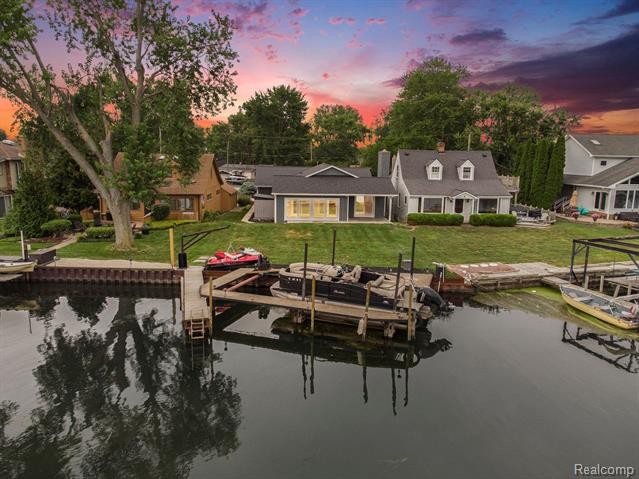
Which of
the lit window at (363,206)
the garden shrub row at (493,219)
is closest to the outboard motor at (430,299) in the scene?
the garden shrub row at (493,219)

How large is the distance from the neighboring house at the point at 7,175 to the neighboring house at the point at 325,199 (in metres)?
22.5

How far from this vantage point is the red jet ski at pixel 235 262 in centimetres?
2541

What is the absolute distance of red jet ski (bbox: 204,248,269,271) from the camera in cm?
2541

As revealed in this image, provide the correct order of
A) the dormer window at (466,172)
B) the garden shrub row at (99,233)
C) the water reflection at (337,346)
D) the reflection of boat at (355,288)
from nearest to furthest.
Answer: the water reflection at (337,346) < the reflection of boat at (355,288) < the garden shrub row at (99,233) < the dormer window at (466,172)

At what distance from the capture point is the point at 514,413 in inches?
527

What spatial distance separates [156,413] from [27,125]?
27250mm

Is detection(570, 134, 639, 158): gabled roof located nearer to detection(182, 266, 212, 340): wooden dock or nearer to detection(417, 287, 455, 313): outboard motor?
detection(417, 287, 455, 313): outboard motor

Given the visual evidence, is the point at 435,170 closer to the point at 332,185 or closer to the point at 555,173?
the point at 332,185

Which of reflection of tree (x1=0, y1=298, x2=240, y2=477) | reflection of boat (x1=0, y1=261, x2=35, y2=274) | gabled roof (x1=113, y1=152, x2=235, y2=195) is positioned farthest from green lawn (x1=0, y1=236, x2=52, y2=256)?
reflection of tree (x1=0, y1=298, x2=240, y2=477)

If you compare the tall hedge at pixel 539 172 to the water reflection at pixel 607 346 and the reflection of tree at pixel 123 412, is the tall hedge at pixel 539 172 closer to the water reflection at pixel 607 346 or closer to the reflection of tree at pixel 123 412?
the water reflection at pixel 607 346

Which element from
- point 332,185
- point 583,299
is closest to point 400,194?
point 332,185

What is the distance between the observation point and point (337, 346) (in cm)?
1867

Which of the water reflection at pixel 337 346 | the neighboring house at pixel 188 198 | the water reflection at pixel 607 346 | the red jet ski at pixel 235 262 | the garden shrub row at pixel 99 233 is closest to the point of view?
the water reflection at pixel 607 346

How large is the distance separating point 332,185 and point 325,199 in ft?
5.68
